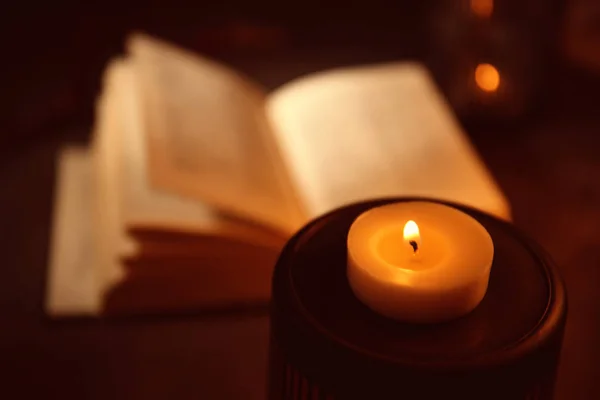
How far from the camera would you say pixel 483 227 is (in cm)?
46

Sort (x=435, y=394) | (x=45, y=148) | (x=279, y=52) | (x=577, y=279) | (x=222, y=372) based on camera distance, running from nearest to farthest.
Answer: (x=435, y=394), (x=222, y=372), (x=577, y=279), (x=45, y=148), (x=279, y=52)

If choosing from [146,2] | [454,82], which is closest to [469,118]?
[454,82]

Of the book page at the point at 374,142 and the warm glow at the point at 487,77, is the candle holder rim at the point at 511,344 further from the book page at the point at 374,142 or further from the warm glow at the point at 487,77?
the warm glow at the point at 487,77

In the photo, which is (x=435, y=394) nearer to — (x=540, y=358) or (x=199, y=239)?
(x=540, y=358)

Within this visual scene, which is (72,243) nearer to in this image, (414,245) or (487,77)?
(414,245)

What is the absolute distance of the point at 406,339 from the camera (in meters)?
0.41

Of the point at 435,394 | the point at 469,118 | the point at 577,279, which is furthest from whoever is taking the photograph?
the point at 469,118

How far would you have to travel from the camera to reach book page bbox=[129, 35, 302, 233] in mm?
782

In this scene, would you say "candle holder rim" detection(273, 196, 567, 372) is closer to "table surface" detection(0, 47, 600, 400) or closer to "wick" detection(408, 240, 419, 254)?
"wick" detection(408, 240, 419, 254)

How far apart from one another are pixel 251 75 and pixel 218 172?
36 centimetres

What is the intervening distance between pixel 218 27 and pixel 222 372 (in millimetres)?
660

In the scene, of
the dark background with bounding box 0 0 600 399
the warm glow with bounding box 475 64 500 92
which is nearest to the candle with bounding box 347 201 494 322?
the dark background with bounding box 0 0 600 399

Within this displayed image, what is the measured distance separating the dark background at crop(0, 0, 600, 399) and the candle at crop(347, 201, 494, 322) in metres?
0.30

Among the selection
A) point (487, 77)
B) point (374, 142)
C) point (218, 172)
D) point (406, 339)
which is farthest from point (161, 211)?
point (487, 77)
